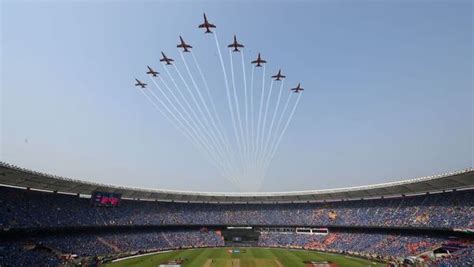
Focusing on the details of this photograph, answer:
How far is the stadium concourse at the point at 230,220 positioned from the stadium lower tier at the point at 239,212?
0.85 feet

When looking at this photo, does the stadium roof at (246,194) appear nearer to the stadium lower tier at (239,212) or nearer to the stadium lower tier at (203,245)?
the stadium lower tier at (239,212)

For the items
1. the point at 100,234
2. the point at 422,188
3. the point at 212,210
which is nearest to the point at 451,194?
the point at 422,188

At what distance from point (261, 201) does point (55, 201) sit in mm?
56987

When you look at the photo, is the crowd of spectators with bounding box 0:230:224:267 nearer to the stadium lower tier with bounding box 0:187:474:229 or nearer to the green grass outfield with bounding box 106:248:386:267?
the stadium lower tier with bounding box 0:187:474:229

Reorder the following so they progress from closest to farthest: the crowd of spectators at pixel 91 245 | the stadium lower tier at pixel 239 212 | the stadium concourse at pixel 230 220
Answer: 1. the crowd of spectators at pixel 91 245
2. the stadium concourse at pixel 230 220
3. the stadium lower tier at pixel 239 212

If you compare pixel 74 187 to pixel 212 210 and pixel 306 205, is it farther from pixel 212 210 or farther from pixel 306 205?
pixel 306 205

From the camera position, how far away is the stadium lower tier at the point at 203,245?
50750 mm

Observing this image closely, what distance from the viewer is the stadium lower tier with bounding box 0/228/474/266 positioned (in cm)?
5075

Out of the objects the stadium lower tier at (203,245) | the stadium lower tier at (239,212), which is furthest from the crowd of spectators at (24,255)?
the stadium lower tier at (239,212)

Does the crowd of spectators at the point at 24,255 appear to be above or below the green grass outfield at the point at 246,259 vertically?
above

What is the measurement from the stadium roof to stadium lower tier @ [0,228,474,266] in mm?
9350

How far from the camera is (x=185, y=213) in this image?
314 ft

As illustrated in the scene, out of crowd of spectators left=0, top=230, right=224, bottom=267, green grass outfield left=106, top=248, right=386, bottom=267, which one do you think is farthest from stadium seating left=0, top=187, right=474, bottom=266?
green grass outfield left=106, top=248, right=386, bottom=267

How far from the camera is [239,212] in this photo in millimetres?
100438
